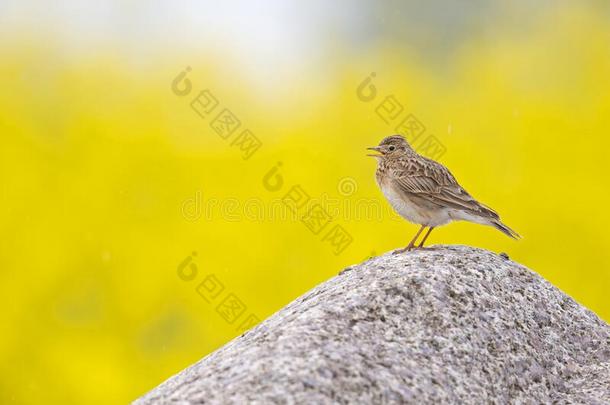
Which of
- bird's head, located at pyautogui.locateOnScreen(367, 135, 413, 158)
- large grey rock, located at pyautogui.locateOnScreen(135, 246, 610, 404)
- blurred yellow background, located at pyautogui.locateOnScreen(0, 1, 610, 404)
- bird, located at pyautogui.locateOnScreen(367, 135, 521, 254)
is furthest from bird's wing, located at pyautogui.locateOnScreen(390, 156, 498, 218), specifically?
blurred yellow background, located at pyautogui.locateOnScreen(0, 1, 610, 404)

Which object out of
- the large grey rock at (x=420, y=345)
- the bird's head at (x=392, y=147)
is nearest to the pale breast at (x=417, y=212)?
the bird's head at (x=392, y=147)

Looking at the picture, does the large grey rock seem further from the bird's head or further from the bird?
the bird's head

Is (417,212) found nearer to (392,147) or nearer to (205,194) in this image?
(392,147)

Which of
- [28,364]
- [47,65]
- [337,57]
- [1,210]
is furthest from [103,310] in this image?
[337,57]

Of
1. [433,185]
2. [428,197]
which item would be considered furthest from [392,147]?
[428,197]

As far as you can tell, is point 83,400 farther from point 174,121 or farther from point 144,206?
point 174,121

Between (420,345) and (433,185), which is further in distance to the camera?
(433,185)

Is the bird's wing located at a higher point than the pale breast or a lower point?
higher
